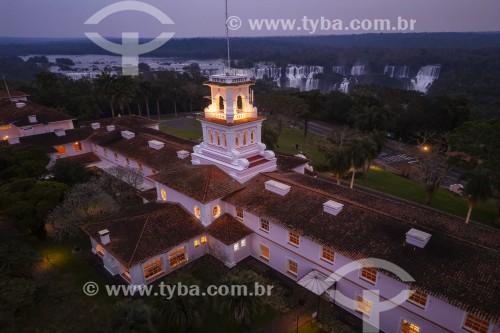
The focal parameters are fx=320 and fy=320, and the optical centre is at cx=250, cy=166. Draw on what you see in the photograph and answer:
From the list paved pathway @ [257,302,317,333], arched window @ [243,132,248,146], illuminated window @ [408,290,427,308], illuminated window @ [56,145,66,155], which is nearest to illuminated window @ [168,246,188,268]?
paved pathway @ [257,302,317,333]

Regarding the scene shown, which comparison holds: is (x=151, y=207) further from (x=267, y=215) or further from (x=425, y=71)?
(x=425, y=71)

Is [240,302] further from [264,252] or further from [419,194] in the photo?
[419,194]

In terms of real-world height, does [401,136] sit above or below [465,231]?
below

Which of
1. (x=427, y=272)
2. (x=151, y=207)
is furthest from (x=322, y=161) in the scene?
(x=427, y=272)

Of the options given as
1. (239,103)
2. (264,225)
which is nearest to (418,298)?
(264,225)

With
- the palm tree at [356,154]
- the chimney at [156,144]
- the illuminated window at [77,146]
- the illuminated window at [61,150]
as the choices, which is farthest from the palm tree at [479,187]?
the illuminated window at [61,150]

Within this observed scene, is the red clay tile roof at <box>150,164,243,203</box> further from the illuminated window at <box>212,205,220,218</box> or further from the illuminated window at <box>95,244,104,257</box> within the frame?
the illuminated window at <box>95,244,104,257</box>
